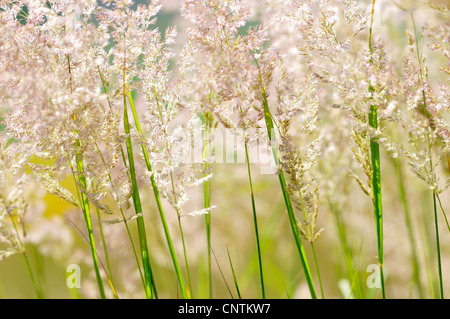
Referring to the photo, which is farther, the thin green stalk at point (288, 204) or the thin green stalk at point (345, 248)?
the thin green stalk at point (345, 248)

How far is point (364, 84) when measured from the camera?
0.56 m

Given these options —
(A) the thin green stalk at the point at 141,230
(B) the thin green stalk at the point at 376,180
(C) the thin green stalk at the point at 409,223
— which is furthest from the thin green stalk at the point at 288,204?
(C) the thin green stalk at the point at 409,223

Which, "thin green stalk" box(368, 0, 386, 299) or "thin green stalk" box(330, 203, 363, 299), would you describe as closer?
"thin green stalk" box(368, 0, 386, 299)

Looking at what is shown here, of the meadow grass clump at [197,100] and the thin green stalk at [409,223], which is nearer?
the meadow grass clump at [197,100]

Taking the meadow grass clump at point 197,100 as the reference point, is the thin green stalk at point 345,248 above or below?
below

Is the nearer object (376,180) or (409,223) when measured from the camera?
(376,180)

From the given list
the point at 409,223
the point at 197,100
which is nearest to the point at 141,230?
the point at 197,100

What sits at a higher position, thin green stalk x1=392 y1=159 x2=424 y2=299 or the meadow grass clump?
the meadow grass clump

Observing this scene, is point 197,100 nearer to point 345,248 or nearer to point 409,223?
point 345,248

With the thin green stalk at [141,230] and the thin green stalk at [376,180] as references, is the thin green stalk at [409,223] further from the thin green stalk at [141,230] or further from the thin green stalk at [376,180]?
the thin green stalk at [141,230]

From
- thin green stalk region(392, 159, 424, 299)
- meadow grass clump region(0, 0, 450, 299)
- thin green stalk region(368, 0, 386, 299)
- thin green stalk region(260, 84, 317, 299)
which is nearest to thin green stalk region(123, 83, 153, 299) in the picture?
meadow grass clump region(0, 0, 450, 299)

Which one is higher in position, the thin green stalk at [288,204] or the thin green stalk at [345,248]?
the thin green stalk at [288,204]

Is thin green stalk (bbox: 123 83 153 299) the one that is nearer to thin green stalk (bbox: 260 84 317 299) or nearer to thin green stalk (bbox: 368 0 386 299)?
thin green stalk (bbox: 260 84 317 299)

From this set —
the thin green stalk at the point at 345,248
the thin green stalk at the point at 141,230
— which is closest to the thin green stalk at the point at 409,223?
the thin green stalk at the point at 345,248
